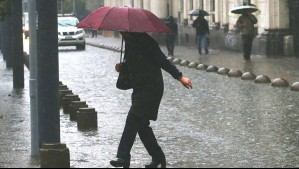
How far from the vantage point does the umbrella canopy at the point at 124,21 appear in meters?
9.75

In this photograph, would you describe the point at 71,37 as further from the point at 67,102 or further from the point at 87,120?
the point at 87,120

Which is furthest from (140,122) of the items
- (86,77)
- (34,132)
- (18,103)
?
(86,77)

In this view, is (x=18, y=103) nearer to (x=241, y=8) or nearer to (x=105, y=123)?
(x=105, y=123)

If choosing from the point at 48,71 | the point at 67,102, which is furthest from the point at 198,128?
the point at 48,71

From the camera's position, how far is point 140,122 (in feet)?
31.7

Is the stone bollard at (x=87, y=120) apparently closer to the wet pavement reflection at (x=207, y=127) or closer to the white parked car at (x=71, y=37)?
the wet pavement reflection at (x=207, y=127)

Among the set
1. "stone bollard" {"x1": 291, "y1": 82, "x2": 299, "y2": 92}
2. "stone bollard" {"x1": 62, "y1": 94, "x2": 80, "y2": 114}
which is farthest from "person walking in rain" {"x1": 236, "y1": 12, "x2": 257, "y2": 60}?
"stone bollard" {"x1": 62, "y1": 94, "x2": 80, "y2": 114}

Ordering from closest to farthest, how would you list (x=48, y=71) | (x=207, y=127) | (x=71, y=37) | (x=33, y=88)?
(x=48, y=71) → (x=33, y=88) → (x=207, y=127) → (x=71, y=37)

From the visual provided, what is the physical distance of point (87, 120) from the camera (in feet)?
46.3

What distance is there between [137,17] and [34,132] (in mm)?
2185

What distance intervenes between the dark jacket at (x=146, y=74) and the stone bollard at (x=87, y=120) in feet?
14.5

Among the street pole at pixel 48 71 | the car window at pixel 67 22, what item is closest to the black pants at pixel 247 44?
the car window at pixel 67 22

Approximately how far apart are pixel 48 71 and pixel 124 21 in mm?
1092

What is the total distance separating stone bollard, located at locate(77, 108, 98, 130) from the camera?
14078mm
